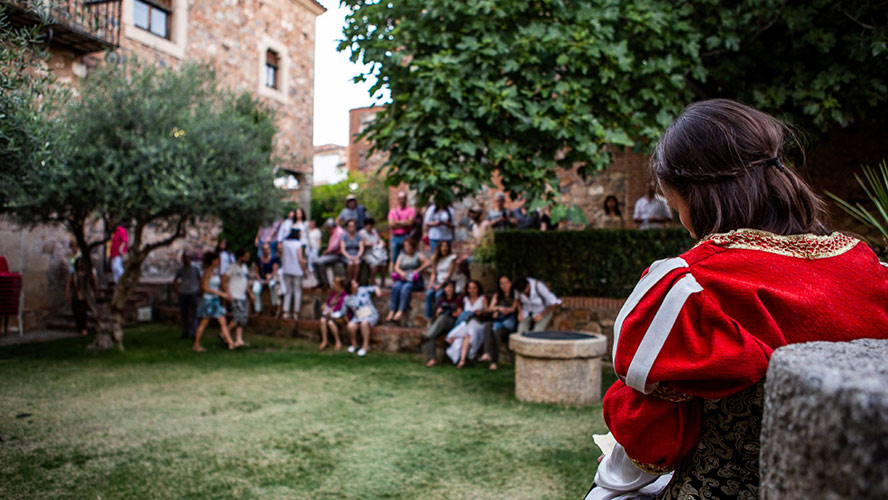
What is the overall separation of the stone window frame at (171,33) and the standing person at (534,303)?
1091cm

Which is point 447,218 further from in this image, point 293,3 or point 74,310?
point 293,3

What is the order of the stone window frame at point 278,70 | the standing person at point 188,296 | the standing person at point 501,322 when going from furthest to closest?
the stone window frame at point 278,70 < the standing person at point 188,296 < the standing person at point 501,322

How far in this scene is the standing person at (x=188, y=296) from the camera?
1147 cm

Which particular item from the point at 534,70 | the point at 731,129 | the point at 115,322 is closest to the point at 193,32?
the point at 115,322

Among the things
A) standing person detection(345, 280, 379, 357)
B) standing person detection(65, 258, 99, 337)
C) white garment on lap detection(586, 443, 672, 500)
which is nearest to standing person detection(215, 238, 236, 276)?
standing person detection(65, 258, 99, 337)

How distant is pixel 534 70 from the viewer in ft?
20.5

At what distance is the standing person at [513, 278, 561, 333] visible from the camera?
8758 millimetres

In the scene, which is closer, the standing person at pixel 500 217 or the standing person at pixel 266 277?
the standing person at pixel 500 217

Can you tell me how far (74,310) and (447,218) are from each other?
25.7ft

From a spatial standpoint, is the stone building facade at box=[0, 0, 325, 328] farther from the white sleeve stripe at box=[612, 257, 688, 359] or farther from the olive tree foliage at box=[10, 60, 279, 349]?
the white sleeve stripe at box=[612, 257, 688, 359]

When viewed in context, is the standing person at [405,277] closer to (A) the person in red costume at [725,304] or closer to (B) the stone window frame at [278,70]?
(B) the stone window frame at [278,70]

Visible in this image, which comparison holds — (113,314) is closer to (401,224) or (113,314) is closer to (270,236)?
(270,236)

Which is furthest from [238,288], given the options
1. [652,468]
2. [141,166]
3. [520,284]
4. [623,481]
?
[652,468]

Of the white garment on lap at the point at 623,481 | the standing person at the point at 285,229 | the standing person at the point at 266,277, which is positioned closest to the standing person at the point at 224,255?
the standing person at the point at 266,277
